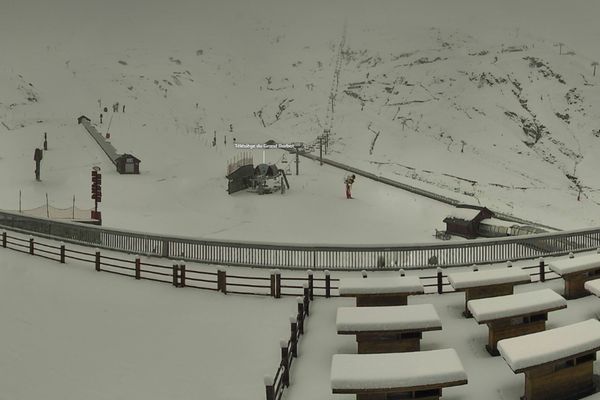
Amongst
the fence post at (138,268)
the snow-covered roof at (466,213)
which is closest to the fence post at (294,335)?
the fence post at (138,268)

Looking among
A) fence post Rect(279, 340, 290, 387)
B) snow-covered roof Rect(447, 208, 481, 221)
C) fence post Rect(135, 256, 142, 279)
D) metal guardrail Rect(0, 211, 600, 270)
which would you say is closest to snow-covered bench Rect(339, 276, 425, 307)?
fence post Rect(279, 340, 290, 387)

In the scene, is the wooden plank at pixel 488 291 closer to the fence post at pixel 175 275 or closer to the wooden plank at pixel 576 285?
the wooden plank at pixel 576 285

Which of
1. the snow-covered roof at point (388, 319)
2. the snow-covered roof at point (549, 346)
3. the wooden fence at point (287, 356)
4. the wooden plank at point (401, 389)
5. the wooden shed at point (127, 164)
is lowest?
the wooden fence at point (287, 356)

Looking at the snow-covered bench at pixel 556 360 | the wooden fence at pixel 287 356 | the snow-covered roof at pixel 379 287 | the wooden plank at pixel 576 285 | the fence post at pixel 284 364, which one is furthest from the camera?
the wooden plank at pixel 576 285

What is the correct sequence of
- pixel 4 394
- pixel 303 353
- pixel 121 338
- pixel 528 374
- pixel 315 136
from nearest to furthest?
1. pixel 528 374
2. pixel 4 394
3. pixel 303 353
4. pixel 121 338
5. pixel 315 136

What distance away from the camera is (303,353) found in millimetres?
10844

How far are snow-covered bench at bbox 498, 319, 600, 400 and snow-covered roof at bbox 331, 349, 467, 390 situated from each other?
1.03 meters

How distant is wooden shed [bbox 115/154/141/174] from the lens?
50.3 metres

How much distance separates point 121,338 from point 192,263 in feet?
19.0

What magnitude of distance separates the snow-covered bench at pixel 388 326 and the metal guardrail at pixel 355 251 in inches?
247

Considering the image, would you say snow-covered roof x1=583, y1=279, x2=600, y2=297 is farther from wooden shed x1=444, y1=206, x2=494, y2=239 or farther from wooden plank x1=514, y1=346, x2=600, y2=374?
wooden shed x1=444, y1=206, x2=494, y2=239

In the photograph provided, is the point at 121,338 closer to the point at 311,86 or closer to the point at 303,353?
the point at 303,353

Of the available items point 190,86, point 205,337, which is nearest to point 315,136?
point 190,86

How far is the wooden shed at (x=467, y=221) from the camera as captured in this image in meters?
31.4
